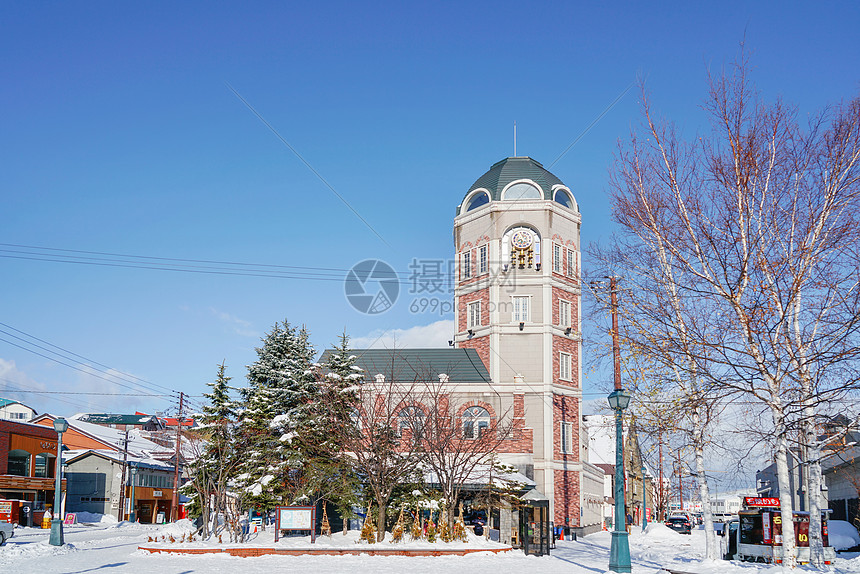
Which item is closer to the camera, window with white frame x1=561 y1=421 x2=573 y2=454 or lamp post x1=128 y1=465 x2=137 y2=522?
window with white frame x1=561 y1=421 x2=573 y2=454

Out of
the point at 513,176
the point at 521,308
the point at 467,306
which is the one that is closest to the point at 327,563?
the point at 521,308

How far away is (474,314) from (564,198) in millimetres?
9646

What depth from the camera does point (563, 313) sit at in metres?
47.7

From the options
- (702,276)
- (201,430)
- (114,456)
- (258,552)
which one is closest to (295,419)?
(201,430)

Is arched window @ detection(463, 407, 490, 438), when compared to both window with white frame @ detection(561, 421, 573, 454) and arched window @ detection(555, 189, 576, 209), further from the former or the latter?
arched window @ detection(555, 189, 576, 209)

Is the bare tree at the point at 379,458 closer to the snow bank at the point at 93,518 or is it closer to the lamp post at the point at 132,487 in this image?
the snow bank at the point at 93,518

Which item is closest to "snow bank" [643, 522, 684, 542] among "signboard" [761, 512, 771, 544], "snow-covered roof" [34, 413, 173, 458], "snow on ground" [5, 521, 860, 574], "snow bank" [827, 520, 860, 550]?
"snow bank" [827, 520, 860, 550]

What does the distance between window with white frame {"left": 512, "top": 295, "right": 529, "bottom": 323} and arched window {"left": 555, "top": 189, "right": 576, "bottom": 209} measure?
265 inches

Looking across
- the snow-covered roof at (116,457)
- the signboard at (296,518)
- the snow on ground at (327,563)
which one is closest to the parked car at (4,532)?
the snow on ground at (327,563)

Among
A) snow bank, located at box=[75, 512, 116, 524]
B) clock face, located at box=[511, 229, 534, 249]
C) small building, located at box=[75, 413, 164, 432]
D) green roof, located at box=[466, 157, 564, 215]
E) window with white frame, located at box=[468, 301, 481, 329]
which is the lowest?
snow bank, located at box=[75, 512, 116, 524]

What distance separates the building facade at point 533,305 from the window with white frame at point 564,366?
6 centimetres

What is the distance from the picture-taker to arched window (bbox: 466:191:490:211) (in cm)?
4850

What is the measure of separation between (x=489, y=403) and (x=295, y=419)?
1428 centimetres

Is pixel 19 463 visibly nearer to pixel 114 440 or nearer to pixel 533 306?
pixel 114 440
